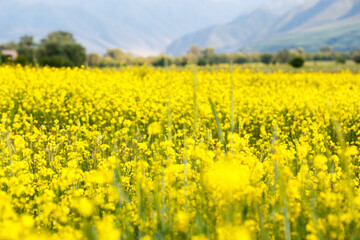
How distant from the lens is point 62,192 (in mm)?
3586

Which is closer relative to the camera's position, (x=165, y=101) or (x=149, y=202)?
(x=149, y=202)

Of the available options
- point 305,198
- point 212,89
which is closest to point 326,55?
point 212,89

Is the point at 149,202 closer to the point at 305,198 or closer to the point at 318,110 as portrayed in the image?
the point at 305,198

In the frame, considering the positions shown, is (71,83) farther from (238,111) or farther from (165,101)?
(238,111)

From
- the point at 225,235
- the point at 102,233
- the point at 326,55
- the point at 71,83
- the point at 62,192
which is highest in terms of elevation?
the point at 326,55

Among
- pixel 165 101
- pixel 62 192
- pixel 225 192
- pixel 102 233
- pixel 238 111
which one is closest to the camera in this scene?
pixel 102 233

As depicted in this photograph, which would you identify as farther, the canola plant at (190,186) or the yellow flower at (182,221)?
the canola plant at (190,186)

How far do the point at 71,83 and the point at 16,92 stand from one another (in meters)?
1.40

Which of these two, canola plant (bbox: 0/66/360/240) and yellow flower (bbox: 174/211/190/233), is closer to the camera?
yellow flower (bbox: 174/211/190/233)

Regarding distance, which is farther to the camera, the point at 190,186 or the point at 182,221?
the point at 190,186

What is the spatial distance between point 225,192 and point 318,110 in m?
5.71

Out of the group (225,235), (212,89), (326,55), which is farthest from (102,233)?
(326,55)

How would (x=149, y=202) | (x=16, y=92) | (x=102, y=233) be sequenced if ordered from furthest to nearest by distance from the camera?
(x=16, y=92) < (x=149, y=202) < (x=102, y=233)

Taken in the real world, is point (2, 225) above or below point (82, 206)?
below
